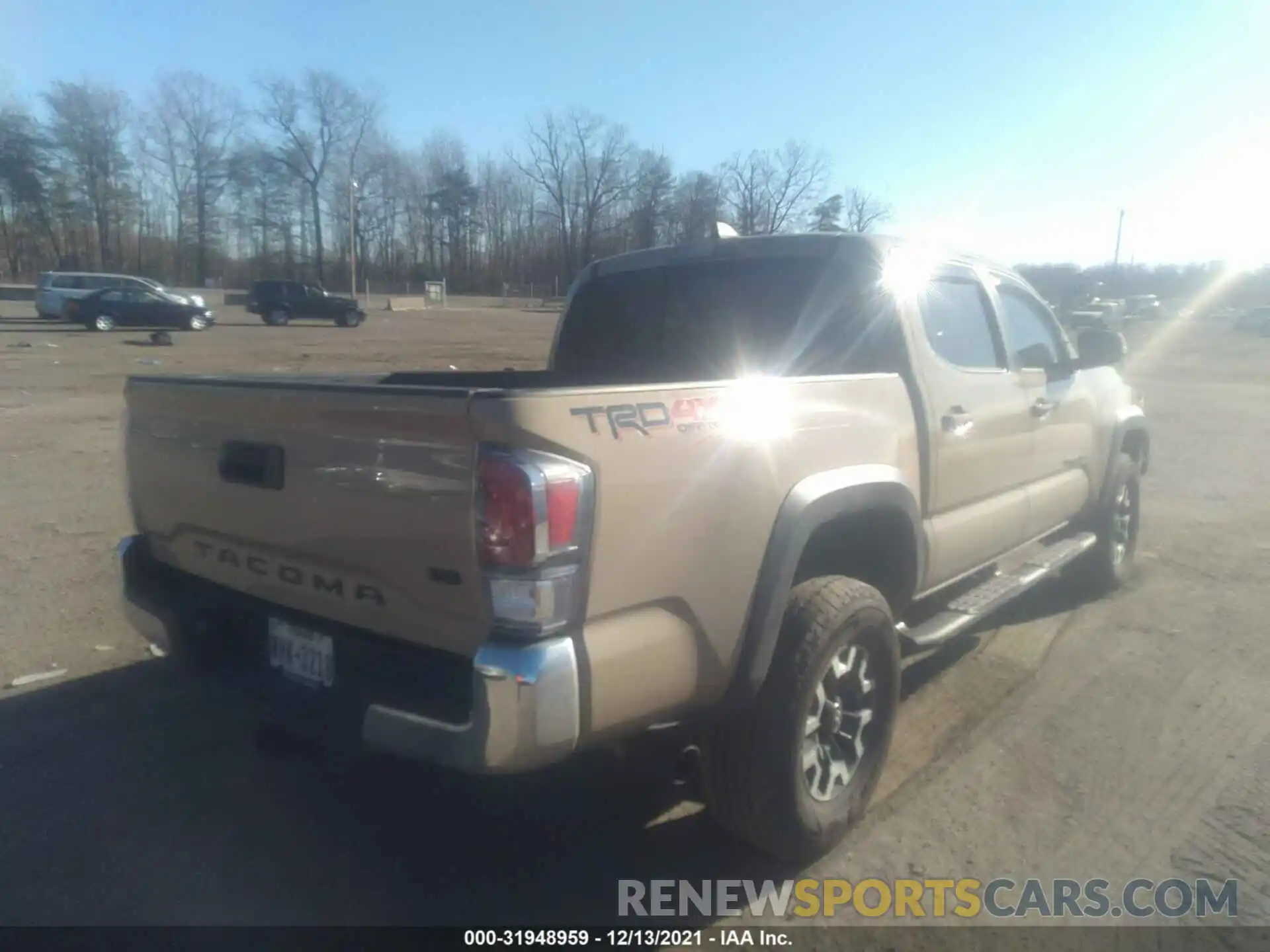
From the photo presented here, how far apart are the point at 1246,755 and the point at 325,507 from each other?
147 inches

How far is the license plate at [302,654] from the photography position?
2.68 m

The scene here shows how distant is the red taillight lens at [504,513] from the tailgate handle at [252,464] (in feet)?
2.61

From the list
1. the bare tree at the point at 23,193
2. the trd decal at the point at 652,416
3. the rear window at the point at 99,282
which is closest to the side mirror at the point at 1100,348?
the trd decal at the point at 652,416

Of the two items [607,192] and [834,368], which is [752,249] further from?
[607,192]

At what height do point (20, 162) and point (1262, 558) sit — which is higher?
point (20, 162)

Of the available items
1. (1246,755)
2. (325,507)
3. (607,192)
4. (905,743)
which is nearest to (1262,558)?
(1246,755)

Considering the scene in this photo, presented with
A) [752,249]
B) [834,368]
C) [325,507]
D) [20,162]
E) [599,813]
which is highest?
[20,162]

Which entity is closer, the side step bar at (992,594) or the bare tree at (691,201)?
the side step bar at (992,594)

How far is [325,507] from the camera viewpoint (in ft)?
8.61

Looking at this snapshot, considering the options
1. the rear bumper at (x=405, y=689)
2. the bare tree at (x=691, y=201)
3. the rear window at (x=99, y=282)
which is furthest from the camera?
the bare tree at (x=691, y=201)

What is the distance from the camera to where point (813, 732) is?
10.2 feet

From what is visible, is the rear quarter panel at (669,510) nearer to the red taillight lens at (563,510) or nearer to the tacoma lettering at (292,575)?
the red taillight lens at (563,510)

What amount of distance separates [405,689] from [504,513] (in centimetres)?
62

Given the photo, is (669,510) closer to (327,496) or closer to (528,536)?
(528,536)
